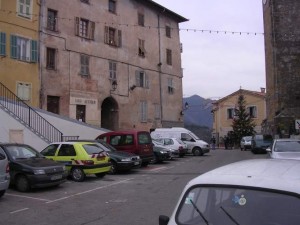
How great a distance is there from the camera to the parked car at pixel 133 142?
2156 cm

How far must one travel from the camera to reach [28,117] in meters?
23.4

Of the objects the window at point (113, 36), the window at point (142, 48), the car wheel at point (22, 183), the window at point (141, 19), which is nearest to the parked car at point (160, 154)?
the car wheel at point (22, 183)

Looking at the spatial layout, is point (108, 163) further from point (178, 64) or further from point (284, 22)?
point (284, 22)

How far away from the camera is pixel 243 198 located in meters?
3.49

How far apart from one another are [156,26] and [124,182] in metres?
26.8

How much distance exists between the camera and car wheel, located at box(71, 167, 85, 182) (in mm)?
16188

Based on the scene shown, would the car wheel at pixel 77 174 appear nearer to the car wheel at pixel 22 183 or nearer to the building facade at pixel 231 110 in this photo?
the car wheel at pixel 22 183

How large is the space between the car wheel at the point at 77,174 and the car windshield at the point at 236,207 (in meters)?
12.7

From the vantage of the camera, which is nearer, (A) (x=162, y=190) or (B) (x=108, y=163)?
(A) (x=162, y=190)

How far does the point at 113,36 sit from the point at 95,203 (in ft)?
83.0

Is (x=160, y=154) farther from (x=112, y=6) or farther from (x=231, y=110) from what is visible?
(x=231, y=110)

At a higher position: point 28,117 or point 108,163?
point 28,117

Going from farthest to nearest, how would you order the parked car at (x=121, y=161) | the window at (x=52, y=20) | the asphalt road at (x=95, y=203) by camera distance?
the window at (x=52, y=20), the parked car at (x=121, y=161), the asphalt road at (x=95, y=203)

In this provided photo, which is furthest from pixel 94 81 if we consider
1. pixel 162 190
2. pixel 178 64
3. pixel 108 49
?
pixel 162 190
